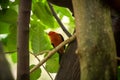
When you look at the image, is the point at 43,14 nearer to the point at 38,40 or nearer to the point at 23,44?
the point at 38,40

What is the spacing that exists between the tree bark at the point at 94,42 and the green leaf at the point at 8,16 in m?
0.33

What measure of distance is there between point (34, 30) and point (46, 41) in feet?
0.14

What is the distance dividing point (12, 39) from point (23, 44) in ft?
1.01

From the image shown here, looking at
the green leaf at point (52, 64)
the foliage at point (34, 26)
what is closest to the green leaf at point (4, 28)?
the foliage at point (34, 26)

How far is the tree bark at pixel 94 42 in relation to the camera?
47 cm

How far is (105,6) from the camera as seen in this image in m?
0.50

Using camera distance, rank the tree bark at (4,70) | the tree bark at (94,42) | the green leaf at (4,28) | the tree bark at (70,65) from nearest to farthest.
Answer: the tree bark at (94,42) → the tree bark at (70,65) → the green leaf at (4,28) → the tree bark at (4,70)

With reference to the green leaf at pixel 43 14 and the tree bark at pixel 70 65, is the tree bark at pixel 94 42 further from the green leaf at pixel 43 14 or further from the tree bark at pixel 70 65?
the green leaf at pixel 43 14

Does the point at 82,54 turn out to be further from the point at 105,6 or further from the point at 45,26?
the point at 45,26

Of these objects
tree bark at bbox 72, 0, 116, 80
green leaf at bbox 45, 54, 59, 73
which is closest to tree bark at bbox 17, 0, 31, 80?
tree bark at bbox 72, 0, 116, 80

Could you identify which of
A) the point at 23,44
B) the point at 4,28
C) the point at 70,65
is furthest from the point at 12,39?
the point at 23,44

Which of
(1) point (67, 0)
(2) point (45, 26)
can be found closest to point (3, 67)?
(2) point (45, 26)

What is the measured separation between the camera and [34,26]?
2.70 ft

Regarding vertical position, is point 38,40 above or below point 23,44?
below
